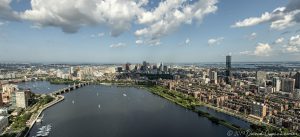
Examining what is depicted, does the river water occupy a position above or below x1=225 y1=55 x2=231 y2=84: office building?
below

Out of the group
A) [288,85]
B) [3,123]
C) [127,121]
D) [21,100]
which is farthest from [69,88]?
[288,85]


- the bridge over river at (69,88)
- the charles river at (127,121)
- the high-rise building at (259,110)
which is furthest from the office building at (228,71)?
the bridge over river at (69,88)

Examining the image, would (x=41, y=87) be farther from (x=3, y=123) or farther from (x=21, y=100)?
(x=3, y=123)

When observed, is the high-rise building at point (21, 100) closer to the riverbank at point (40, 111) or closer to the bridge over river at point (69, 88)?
the riverbank at point (40, 111)

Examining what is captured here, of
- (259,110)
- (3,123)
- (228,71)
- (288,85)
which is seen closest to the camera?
(3,123)

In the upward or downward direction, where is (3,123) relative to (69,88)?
upward

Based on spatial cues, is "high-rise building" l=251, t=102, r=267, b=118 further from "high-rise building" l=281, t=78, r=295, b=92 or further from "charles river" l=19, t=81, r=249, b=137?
"high-rise building" l=281, t=78, r=295, b=92

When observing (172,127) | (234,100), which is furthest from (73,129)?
(234,100)

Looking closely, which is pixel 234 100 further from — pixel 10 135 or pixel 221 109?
pixel 10 135

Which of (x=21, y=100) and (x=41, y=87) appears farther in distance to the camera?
(x=41, y=87)

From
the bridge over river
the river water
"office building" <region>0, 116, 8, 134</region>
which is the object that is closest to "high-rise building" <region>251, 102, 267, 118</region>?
"office building" <region>0, 116, 8, 134</region>
